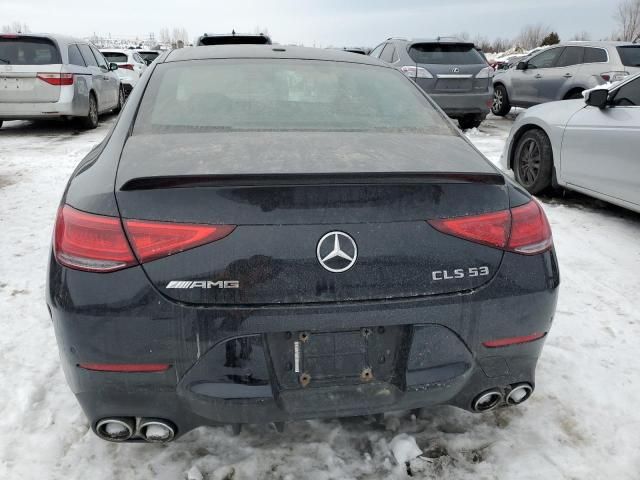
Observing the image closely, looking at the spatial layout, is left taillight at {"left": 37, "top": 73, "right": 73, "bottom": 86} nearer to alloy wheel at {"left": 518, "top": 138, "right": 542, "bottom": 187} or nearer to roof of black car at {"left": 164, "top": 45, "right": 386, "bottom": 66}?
roof of black car at {"left": 164, "top": 45, "right": 386, "bottom": 66}

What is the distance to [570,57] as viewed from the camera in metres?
10.6

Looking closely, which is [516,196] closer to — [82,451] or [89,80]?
[82,451]

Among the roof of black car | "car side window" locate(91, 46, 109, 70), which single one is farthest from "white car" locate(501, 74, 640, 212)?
"car side window" locate(91, 46, 109, 70)

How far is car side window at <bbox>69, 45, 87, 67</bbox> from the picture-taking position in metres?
9.26

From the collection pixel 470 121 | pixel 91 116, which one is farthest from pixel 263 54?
pixel 91 116

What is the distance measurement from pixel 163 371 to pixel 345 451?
33.5 inches

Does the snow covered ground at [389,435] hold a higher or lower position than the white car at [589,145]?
lower

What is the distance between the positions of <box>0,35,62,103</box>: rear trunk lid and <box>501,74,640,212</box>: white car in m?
7.43

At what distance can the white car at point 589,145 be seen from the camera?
14.1ft

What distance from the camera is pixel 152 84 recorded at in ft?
7.94

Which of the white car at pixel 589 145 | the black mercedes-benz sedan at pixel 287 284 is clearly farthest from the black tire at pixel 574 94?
the black mercedes-benz sedan at pixel 287 284

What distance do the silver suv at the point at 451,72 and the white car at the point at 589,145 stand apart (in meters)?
3.77

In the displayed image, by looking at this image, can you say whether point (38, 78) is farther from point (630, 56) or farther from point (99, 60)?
point (630, 56)

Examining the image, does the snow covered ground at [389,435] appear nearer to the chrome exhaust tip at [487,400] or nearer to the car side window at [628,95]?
the chrome exhaust tip at [487,400]
